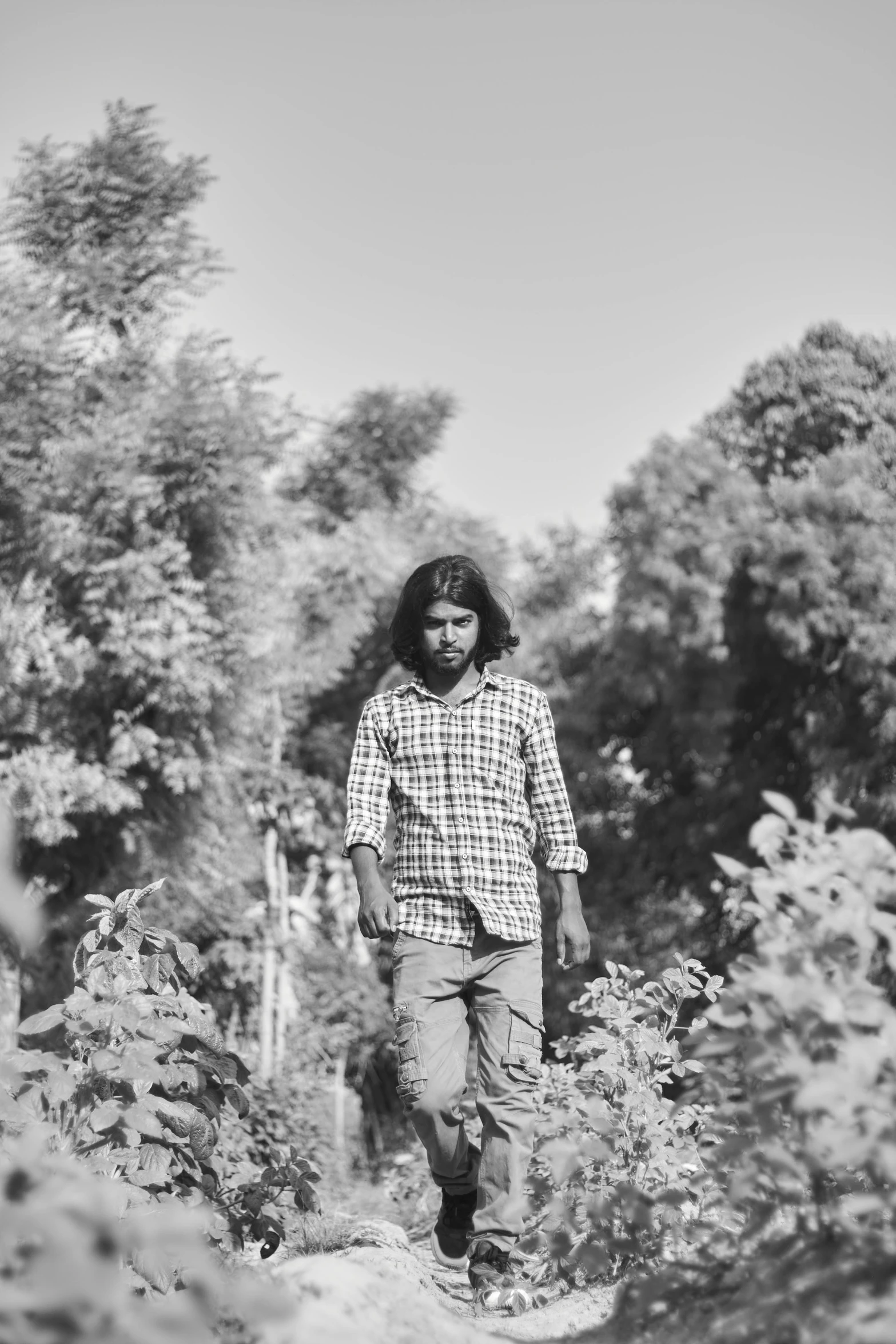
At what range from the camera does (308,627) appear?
15219 millimetres

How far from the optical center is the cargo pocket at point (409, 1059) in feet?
11.1

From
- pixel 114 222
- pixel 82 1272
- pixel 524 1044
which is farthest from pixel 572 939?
pixel 114 222

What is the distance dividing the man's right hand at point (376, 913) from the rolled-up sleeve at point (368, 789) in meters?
0.15

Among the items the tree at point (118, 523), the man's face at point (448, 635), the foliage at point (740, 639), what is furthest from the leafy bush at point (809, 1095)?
the foliage at point (740, 639)

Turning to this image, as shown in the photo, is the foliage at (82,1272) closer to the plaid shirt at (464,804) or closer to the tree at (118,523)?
the plaid shirt at (464,804)

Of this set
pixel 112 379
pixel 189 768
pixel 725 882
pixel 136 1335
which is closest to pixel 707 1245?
pixel 136 1335

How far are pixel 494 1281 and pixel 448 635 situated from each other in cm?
164

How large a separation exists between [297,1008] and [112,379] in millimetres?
7985

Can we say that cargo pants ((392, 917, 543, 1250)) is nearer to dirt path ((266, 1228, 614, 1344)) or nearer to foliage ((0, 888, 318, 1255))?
foliage ((0, 888, 318, 1255))

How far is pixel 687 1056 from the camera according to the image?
4020mm

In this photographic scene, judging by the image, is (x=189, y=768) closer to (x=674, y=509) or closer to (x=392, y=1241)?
(x=392, y=1241)

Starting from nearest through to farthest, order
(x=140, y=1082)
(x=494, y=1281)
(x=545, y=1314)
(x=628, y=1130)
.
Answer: (x=140, y=1082) → (x=545, y=1314) → (x=494, y=1281) → (x=628, y=1130)

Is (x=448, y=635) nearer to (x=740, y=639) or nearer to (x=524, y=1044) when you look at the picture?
(x=524, y=1044)

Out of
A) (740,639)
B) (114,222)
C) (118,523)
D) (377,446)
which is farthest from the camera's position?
(377,446)
